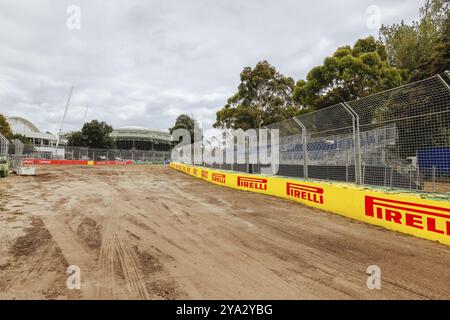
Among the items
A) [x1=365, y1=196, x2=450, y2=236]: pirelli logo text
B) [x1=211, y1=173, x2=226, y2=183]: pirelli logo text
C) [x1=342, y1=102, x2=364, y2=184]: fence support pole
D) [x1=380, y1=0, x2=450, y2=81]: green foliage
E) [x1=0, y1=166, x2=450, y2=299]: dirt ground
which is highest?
[x1=380, y1=0, x2=450, y2=81]: green foliage

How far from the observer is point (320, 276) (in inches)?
134

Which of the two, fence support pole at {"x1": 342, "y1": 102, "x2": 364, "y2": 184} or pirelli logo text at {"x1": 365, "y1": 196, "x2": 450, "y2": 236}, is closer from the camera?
pirelli logo text at {"x1": 365, "y1": 196, "x2": 450, "y2": 236}

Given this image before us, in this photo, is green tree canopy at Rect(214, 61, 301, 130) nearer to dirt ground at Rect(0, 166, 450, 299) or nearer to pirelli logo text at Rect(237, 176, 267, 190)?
pirelli logo text at Rect(237, 176, 267, 190)

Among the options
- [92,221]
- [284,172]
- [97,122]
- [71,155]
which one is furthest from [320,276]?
[97,122]

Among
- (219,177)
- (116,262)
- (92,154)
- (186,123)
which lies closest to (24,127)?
(186,123)

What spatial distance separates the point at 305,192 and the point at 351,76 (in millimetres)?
14498

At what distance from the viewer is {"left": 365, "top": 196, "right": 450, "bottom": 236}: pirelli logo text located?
4859 millimetres

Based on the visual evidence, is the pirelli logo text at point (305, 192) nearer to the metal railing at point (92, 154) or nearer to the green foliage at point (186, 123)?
the metal railing at point (92, 154)

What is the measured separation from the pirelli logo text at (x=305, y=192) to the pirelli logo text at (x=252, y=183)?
1.67 meters

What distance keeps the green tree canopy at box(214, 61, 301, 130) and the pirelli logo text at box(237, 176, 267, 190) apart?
56.5 feet

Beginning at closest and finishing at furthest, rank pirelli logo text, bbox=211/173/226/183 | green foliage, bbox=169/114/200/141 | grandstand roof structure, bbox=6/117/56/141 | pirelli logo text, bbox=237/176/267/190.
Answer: pirelli logo text, bbox=237/176/267/190 < pirelli logo text, bbox=211/173/226/183 < green foliage, bbox=169/114/200/141 < grandstand roof structure, bbox=6/117/56/141

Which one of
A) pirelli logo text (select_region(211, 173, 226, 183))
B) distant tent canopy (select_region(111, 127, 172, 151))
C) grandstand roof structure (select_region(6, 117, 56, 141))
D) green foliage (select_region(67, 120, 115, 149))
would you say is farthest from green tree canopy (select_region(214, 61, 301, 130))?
grandstand roof structure (select_region(6, 117, 56, 141))

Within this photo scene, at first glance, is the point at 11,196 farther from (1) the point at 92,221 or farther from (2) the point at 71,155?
(2) the point at 71,155

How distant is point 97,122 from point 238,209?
60081 mm
